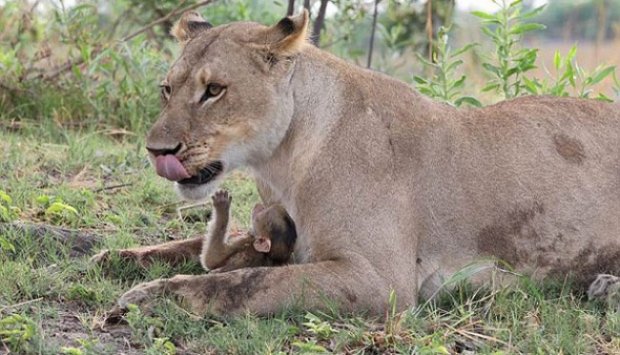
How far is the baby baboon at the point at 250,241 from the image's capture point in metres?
4.93

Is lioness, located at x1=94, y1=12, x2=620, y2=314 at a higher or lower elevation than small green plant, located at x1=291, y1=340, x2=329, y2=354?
higher

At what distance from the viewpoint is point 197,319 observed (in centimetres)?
439

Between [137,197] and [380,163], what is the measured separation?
6.29 ft

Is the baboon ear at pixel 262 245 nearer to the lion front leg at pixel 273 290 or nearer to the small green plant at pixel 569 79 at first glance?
the lion front leg at pixel 273 290

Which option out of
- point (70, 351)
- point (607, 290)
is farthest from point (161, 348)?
point (607, 290)

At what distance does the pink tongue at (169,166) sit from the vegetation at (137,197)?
0.52 m

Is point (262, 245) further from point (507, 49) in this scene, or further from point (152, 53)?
point (152, 53)

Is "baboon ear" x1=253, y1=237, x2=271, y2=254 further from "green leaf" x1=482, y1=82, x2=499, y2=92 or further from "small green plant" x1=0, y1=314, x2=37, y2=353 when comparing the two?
"green leaf" x1=482, y1=82, x2=499, y2=92

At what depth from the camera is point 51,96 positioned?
313 inches

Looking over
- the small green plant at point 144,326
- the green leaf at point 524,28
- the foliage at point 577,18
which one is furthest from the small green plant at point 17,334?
the foliage at point 577,18

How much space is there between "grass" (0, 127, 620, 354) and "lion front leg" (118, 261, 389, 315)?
0.18 ft

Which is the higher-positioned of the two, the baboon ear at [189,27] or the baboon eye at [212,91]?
the baboon ear at [189,27]

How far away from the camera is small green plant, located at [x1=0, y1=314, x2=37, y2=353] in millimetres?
3934

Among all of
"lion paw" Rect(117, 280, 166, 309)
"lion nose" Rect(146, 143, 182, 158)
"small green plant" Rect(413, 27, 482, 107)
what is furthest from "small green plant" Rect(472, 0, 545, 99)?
"lion paw" Rect(117, 280, 166, 309)
